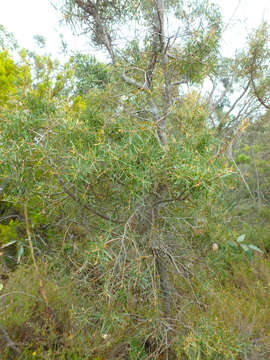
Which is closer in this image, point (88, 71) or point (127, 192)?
point (127, 192)

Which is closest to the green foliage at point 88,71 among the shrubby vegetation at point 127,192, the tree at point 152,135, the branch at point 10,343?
the shrubby vegetation at point 127,192

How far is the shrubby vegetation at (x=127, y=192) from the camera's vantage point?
1.79 m

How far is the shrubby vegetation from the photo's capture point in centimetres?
179

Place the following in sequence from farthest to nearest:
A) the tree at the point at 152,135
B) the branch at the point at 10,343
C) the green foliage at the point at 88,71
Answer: the green foliage at the point at 88,71
the branch at the point at 10,343
the tree at the point at 152,135

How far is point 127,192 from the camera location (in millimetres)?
2010

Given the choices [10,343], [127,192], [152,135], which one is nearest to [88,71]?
[152,135]

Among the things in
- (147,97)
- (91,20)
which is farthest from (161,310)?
(91,20)

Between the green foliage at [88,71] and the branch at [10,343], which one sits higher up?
the green foliage at [88,71]

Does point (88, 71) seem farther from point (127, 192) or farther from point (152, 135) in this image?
point (127, 192)

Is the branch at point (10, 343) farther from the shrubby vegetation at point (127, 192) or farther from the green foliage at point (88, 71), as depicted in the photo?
the green foliage at point (88, 71)

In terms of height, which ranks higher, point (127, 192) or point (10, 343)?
point (127, 192)

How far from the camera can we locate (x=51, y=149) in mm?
1726

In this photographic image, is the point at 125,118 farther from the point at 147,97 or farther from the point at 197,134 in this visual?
the point at 197,134

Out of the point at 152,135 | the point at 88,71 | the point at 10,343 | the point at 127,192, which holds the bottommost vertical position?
the point at 10,343
